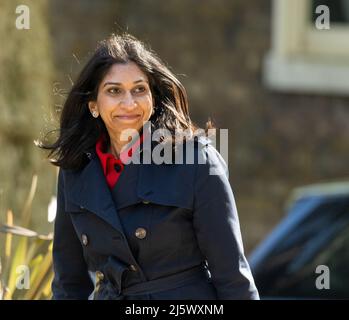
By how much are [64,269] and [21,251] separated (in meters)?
0.77

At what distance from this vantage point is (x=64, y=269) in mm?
3445

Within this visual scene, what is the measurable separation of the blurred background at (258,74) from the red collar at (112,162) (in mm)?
5565

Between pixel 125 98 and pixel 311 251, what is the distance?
2335 millimetres

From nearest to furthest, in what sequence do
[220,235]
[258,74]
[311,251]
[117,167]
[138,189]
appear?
1. [220,235]
2. [138,189]
3. [117,167]
4. [311,251]
5. [258,74]

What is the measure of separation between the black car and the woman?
193 centimetres

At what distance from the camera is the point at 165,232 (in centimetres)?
316

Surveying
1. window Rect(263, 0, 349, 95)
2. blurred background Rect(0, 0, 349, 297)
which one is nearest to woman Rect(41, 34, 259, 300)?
blurred background Rect(0, 0, 349, 297)

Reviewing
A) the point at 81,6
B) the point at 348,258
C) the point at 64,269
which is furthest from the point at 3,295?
the point at 81,6

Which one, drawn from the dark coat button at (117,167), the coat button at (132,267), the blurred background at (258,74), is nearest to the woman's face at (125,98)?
the dark coat button at (117,167)

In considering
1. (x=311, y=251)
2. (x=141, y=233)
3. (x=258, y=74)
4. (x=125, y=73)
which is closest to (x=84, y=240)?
(x=141, y=233)

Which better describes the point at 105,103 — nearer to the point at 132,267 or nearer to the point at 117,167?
the point at 117,167

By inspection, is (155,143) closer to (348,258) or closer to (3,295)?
(3,295)

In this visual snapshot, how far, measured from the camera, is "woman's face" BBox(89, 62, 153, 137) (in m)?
3.27

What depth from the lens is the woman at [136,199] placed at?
3.15 metres
